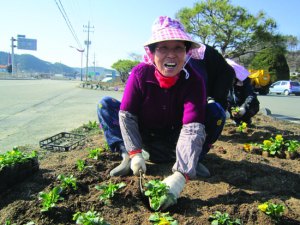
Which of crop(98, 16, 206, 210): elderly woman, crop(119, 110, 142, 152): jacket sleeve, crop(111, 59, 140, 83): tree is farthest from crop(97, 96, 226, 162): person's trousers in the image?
crop(111, 59, 140, 83): tree

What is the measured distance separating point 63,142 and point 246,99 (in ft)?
10.2

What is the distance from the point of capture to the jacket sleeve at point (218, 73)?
2.88m

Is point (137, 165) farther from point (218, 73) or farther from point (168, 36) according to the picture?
point (218, 73)

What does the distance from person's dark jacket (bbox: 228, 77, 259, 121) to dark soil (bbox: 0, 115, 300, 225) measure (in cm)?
146

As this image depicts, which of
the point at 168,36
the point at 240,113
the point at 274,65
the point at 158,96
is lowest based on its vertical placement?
the point at 240,113

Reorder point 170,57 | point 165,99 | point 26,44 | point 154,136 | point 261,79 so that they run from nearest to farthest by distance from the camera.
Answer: point 170,57 → point 165,99 → point 154,136 → point 261,79 → point 26,44

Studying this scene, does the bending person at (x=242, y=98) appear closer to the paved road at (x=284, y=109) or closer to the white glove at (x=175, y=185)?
the white glove at (x=175, y=185)

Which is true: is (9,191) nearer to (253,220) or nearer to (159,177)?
(159,177)

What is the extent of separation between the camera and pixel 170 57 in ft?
6.35

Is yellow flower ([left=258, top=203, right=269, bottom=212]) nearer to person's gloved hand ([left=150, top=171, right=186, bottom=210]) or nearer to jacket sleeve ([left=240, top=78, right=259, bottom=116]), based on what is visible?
person's gloved hand ([left=150, top=171, right=186, bottom=210])

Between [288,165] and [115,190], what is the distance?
6.28ft

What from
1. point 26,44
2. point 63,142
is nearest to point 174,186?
point 63,142

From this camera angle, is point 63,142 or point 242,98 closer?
point 63,142

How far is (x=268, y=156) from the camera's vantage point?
9.42 feet
